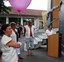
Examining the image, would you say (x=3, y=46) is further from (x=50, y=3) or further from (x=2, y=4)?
(x=50, y=3)

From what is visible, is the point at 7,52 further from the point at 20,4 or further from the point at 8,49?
the point at 20,4

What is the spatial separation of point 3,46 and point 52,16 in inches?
581

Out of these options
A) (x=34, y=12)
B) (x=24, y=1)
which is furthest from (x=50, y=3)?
(x=34, y=12)

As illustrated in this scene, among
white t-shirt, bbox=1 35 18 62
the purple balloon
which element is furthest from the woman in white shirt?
the purple balloon

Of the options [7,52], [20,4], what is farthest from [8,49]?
[20,4]

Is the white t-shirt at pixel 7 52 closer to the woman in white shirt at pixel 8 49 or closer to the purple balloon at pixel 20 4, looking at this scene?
the woman in white shirt at pixel 8 49

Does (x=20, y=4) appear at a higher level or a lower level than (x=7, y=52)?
higher

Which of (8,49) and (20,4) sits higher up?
(20,4)

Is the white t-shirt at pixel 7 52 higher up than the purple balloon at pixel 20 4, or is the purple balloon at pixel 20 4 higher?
the purple balloon at pixel 20 4

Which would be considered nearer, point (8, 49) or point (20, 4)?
point (8, 49)

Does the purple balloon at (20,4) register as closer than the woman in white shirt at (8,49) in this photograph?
No

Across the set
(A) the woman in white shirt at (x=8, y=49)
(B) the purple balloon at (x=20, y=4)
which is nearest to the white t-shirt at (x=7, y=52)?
(A) the woman in white shirt at (x=8, y=49)

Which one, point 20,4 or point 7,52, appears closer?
point 7,52

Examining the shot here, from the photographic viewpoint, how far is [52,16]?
1981 centimetres
